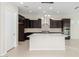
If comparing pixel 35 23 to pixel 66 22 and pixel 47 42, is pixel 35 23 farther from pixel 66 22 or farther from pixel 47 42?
pixel 47 42

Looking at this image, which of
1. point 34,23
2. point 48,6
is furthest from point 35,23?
point 48,6

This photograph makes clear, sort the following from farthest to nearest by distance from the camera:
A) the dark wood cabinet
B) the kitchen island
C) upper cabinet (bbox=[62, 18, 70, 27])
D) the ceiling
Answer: the dark wood cabinet, upper cabinet (bbox=[62, 18, 70, 27]), the kitchen island, the ceiling

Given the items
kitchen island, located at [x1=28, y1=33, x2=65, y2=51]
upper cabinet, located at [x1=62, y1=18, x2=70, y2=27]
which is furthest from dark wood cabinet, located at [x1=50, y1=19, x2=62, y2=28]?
kitchen island, located at [x1=28, y1=33, x2=65, y2=51]

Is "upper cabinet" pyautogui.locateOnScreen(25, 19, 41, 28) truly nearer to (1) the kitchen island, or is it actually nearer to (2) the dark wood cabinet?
(2) the dark wood cabinet

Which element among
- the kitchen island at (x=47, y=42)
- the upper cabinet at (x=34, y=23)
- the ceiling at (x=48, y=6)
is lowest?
the kitchen island at (x=47, y=42)

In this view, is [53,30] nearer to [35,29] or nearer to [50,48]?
[35,29]

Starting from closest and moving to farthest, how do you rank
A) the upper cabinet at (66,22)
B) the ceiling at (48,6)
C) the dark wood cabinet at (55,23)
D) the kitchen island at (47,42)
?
the ceiling at (48,6), the kitchen island at (47,42), the upper cabinet at (66,22), the dark wood cabinet at (55,23)

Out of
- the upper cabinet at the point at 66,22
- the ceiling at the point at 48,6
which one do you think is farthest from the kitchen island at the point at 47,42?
the upper cabinet at the point at 66,22

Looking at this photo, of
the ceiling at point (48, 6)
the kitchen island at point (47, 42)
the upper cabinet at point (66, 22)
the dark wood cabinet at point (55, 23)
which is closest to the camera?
the ceiling at point (48, 6)

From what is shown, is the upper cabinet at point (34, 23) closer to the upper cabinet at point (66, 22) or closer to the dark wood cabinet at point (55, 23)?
the dark wood cabinet at point (55, 23)

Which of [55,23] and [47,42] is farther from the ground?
[55,23]

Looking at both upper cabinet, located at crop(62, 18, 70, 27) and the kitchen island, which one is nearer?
the kitchen island

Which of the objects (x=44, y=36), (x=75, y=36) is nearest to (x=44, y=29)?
(x=75, y=36)

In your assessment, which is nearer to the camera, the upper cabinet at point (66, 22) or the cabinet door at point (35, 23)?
the upper cabinet at point (66, 22)
